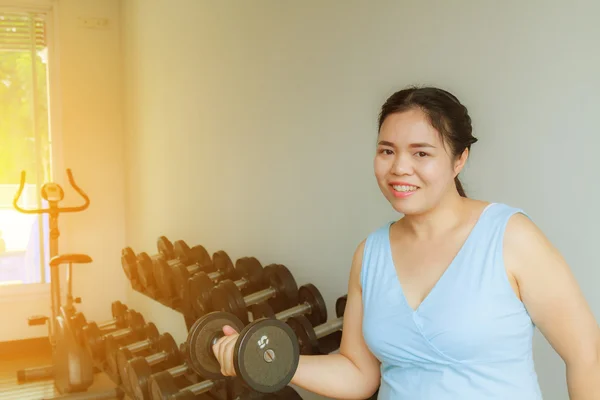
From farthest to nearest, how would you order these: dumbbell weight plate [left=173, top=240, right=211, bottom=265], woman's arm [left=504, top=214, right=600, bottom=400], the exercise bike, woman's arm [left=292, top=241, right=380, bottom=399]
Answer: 1. the exercise bike
2. dumbbell weight plate [left=173, top=240, right=211, bottom=265]
3. woman's arm [left=292, top=241, right=380, bottom=399]
4. woman's arm [left=504, top=214, right=600, bottom=400]

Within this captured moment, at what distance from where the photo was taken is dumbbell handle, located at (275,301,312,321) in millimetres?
1675

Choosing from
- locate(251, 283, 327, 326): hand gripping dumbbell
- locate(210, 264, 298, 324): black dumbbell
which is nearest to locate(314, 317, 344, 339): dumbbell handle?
locate(251, 283, 327, 326): hand gripping dumbbell

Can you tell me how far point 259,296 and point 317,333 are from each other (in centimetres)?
31

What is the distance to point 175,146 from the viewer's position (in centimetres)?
303

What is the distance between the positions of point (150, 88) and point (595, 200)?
276cm

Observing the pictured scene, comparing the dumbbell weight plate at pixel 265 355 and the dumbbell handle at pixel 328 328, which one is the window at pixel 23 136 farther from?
the dumbbell weight plate at pixel 265 355

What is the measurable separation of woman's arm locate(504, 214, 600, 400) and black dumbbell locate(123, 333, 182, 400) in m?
1.33

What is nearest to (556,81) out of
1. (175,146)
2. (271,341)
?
(271,341)

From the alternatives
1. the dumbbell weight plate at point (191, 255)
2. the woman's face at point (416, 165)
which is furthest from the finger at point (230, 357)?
the dumbbell weight plate at point (191, 255)

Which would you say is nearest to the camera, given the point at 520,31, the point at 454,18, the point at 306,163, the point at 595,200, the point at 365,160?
the point at 595,200

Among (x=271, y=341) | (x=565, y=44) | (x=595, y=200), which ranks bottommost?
(x=271, y=341)

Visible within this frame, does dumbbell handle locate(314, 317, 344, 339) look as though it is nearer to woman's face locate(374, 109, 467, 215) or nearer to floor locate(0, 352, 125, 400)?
woman's face locate(374, 109, 467, 215)

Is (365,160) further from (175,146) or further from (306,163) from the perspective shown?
(175,146)

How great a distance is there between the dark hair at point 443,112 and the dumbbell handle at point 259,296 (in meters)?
0.91
